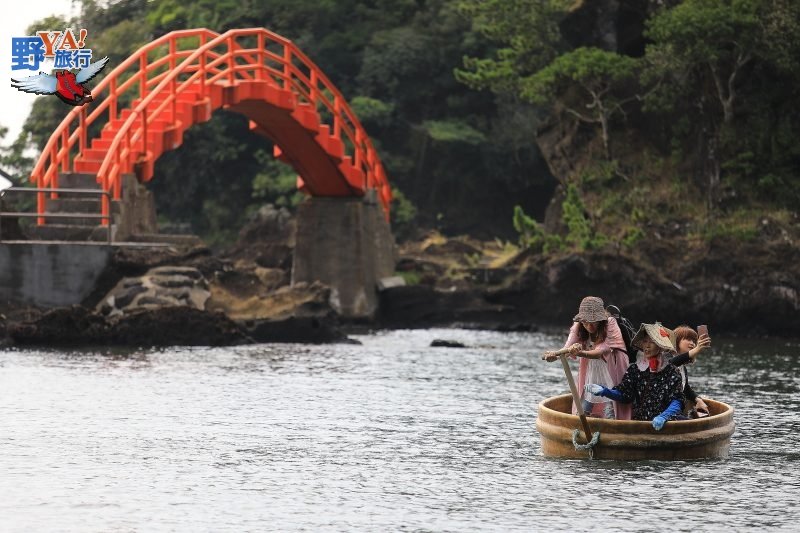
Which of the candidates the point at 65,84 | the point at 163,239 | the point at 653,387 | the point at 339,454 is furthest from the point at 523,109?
the point at 653,387

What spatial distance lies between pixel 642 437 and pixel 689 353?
1.22 metres

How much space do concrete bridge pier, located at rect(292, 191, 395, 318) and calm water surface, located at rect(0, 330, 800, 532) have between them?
16.4m

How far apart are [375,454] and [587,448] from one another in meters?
3.72

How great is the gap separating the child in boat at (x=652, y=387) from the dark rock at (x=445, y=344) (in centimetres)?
2229

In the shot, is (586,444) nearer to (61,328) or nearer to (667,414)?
(667,414)

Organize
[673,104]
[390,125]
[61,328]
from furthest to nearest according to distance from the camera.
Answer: [390,125] → [673,104] → [61,328]

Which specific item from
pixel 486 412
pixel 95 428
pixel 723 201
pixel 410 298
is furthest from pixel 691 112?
pixel 95 428

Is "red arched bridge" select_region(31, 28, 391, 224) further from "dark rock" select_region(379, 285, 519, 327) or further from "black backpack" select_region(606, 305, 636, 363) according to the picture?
"black backpack" select_region(606, 305, 636, 363)

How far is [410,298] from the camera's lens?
5494cm

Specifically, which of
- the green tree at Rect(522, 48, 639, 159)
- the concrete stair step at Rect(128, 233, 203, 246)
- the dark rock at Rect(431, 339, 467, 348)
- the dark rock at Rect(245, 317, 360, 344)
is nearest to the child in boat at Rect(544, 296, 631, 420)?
the concrete stair step at Rect(128, 233, 203, 246)

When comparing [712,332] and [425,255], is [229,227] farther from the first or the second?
[712,332]

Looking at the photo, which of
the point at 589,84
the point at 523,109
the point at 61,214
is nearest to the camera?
the point at 61,214

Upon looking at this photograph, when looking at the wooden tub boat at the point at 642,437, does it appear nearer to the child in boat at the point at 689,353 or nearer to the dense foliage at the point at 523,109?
the child in boat at the point at 689,353

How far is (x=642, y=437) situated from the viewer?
21.2 meters
